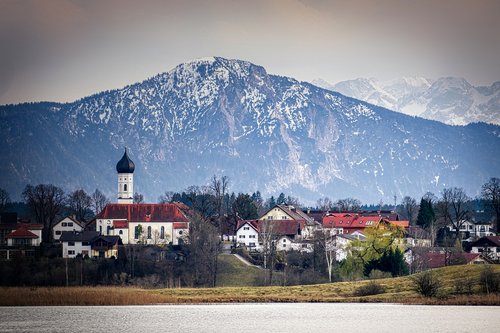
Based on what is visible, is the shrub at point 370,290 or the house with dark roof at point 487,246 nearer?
the shrub at point 370,290

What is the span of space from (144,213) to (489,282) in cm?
8927

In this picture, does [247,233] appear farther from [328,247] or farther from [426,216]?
[426,216]

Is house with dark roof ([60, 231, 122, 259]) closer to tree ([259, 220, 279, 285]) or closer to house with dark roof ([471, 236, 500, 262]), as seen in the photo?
tree ([259, 220, 279, 285])

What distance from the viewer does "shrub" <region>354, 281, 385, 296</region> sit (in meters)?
102

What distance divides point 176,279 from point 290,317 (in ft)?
160

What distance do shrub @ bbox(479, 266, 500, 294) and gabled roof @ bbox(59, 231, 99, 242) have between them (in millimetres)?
72484

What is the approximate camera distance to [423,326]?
253 ft

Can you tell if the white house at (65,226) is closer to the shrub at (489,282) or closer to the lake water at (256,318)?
the lake water at (256,318)

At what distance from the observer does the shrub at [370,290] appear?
101800 mm

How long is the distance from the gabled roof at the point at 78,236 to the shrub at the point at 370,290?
59.7 meters

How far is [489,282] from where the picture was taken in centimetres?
9481

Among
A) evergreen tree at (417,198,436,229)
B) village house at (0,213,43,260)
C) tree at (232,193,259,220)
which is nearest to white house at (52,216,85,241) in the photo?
village house at (0,213,43,260)

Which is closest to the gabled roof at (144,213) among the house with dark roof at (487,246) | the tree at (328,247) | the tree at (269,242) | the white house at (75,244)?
the tree at (269,242)

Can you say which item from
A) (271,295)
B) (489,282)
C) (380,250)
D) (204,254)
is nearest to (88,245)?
(204,254)
